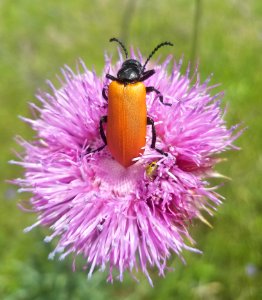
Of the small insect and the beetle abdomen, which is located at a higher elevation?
the beetle abdomen

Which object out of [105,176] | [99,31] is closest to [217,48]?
[99,31]

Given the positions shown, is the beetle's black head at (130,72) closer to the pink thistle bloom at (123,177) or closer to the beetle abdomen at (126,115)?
the beetle abdomen at (126,115)

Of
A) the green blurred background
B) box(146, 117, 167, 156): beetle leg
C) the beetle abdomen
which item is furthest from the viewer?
the green blurred background

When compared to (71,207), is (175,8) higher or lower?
higher

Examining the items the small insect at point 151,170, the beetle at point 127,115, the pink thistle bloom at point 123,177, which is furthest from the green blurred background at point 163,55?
the beetle at point 127,115

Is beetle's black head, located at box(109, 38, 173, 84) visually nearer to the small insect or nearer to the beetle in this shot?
the beetle

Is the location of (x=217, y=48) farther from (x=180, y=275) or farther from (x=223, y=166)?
(x=180, y=275)

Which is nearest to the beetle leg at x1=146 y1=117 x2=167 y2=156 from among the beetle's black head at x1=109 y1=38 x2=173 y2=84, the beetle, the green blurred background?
the beetle
